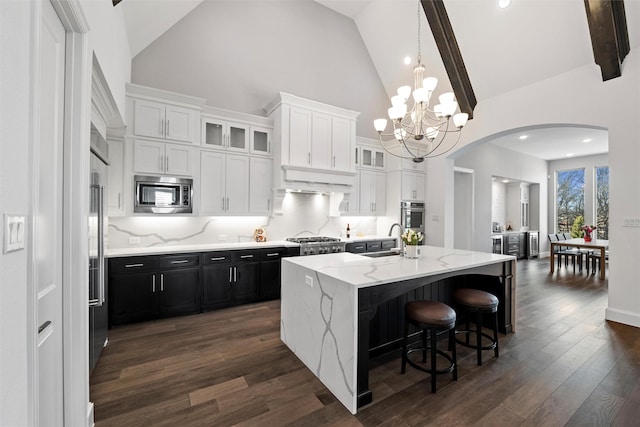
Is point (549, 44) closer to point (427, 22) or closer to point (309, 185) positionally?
point (427, 22)

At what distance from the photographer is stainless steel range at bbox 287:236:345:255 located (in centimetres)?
446

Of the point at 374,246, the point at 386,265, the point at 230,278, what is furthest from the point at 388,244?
the point at 386,265

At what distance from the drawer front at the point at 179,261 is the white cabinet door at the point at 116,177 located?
77 centimetres

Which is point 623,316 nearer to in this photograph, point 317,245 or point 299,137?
point 317,245

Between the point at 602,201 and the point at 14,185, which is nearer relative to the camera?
the point at 14,185

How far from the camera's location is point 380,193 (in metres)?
5.93

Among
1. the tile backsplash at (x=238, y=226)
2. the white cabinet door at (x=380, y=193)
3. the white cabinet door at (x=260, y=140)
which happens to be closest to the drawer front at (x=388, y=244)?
the tile backsplash at (x=238, y=226)

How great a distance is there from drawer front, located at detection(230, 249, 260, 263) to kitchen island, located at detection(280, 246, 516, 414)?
138 cm

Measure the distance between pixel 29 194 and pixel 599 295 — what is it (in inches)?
272

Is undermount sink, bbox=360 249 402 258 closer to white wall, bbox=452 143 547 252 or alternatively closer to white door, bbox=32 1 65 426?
white door, bbox=32 1 65 426

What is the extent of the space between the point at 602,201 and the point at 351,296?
10423 millimetres

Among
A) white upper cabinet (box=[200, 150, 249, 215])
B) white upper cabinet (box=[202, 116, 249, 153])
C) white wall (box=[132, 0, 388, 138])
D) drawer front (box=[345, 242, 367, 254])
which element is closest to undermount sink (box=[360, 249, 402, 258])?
drawer front (box=[345, 242, 367, 254])

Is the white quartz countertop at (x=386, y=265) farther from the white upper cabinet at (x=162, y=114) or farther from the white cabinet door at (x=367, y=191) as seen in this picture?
the white cabinet door at (x=367, y=191)

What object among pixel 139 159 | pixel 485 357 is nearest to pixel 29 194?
pixel 139 159
